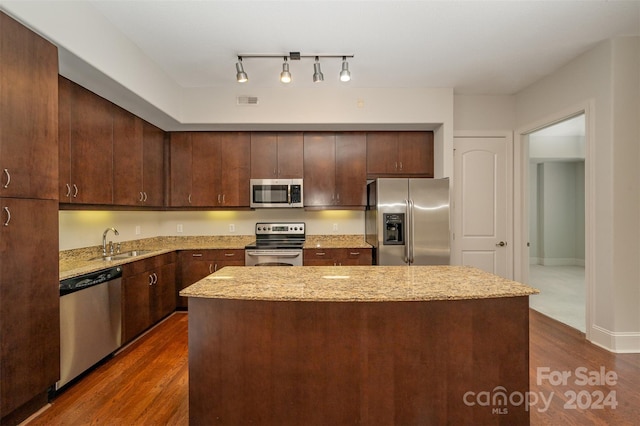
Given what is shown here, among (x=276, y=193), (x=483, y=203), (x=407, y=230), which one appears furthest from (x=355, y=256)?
(x=483, y=203)

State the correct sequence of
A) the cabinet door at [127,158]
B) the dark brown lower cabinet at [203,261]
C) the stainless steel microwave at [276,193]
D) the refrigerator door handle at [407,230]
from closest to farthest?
1. the cabinet door at [127,158]
2. the refrigerator door handle at [407,230]
3. the dark brown lower cabinet at [203,261]
4. the stainless steel microwave at [276,193]

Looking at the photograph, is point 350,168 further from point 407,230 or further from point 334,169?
point 407,230

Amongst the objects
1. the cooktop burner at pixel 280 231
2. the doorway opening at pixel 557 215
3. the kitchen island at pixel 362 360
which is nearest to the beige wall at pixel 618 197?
the kitchen island at pixel 362 360

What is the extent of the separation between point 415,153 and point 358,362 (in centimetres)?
308

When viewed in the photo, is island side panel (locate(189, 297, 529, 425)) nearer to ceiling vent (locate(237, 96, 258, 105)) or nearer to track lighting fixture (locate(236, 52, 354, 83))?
track lighting fixture (locate(236, 52, 354, 83))

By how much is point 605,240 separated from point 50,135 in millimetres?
4559

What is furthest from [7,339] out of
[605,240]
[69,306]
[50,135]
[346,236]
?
[605,240]

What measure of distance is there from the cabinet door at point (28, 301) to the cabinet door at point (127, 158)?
1.10m

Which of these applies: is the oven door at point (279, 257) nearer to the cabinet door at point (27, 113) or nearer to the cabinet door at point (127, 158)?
the cabinet door at point (127, 158)

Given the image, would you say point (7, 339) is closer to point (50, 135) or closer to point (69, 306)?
point (69, 306)

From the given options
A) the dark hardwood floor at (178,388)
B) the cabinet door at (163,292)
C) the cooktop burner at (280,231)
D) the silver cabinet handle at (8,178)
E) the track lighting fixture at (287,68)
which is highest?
the track lighting fixture at (287,68)

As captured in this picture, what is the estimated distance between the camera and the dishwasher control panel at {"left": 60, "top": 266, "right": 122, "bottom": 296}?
2162mm

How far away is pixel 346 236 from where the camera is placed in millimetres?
4367

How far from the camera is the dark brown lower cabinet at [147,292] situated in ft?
9.36
